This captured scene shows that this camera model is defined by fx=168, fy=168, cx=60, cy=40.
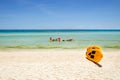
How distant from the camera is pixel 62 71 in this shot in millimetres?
6871

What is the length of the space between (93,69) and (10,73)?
11.3 ft

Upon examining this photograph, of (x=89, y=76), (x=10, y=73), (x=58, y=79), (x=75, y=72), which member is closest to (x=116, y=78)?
(x=89, y=76)

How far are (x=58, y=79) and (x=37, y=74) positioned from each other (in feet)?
3.34


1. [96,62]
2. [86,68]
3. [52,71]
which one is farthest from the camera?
[96,62]

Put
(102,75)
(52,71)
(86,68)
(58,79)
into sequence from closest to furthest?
(58,79) < (102,75) < (52,71) < (86,68)

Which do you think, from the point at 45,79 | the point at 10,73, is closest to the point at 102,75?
the point at 45,79

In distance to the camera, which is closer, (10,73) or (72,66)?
(10,73)

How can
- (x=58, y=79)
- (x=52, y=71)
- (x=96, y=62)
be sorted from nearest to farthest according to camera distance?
(x=58, y=79) < (x=52, y=71) < (x=96, y=62)

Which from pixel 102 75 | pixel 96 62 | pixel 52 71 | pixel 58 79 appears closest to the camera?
pixel 58 79

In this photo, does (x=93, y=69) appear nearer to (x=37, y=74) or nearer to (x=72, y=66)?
(x=72, y=66)

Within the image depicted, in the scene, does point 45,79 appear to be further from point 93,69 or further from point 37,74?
point 93,69

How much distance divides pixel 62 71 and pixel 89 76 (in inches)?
46.4

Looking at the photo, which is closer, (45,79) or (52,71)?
(45,79)

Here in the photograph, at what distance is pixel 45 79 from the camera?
19.4 feet
